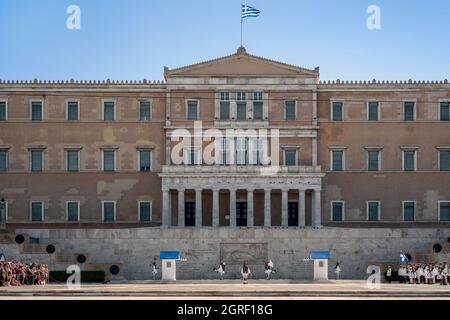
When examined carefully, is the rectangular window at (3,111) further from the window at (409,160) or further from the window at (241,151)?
the window at (409,160)

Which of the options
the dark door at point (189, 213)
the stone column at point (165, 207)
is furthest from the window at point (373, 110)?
the stone column at point (165, 207)

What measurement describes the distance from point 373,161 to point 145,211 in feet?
48.6

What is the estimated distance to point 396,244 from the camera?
51.2 meters

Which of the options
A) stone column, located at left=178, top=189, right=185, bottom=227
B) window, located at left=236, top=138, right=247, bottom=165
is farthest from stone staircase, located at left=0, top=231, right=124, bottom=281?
window, located at left=236, top=138, right=247, bottom=165

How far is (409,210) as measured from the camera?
61.8m

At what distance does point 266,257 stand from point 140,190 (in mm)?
13885

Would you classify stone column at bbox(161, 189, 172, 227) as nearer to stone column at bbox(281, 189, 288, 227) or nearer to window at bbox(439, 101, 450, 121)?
stone column at bbox(281, 189, 288, 227)

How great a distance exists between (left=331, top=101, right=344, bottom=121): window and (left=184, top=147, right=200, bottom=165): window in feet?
29.4

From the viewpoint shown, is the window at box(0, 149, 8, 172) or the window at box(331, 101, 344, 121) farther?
the window at box(331, 101, 344, 121)

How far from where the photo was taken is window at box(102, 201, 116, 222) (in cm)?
6162

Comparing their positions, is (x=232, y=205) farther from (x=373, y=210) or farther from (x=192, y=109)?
(x=373, y=210)

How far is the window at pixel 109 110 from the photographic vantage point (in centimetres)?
6253

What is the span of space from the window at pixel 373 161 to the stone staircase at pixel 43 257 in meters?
20.0
